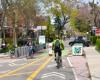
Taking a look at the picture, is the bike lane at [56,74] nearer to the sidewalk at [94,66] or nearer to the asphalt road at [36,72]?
the asphalt road at [36,72]

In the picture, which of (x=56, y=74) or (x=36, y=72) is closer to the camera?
(x=56, y=74)

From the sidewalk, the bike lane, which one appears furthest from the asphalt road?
the sidewalk

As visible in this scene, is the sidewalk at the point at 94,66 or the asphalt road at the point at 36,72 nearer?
the sidewalk at the point at 94,66

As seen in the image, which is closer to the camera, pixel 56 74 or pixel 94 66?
pixel 56 74

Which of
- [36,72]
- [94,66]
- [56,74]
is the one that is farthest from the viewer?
[94,66]

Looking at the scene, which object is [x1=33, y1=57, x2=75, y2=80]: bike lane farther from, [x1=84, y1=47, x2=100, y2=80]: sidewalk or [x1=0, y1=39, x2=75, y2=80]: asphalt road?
Result: [x1=84, y1=47, x2=100, y2=80]: sidewalk

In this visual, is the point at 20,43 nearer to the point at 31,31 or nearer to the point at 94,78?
the point at 31,31

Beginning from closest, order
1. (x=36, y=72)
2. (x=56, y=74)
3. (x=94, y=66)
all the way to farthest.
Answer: (x=56, y=74) < (x=36, y=72) < (x=94, y=66)

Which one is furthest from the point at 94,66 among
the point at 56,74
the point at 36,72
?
the point at 56,74

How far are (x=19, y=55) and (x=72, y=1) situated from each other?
45.1 m

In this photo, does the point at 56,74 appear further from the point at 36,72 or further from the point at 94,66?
the point at 94,66

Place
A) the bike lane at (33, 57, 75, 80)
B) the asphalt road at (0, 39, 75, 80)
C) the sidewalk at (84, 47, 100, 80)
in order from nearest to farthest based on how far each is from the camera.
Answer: the bike lane at (33, 57, 75, 80) < the sidewalk at (84, 47, 100, 80) < the asphalt road at (0, 39, 75, 80)

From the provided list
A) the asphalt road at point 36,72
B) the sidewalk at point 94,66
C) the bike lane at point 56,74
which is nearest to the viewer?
the bike lane at point 56,74

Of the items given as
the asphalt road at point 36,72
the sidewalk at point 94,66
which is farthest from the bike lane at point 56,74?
the sidewalk at point 94,66
